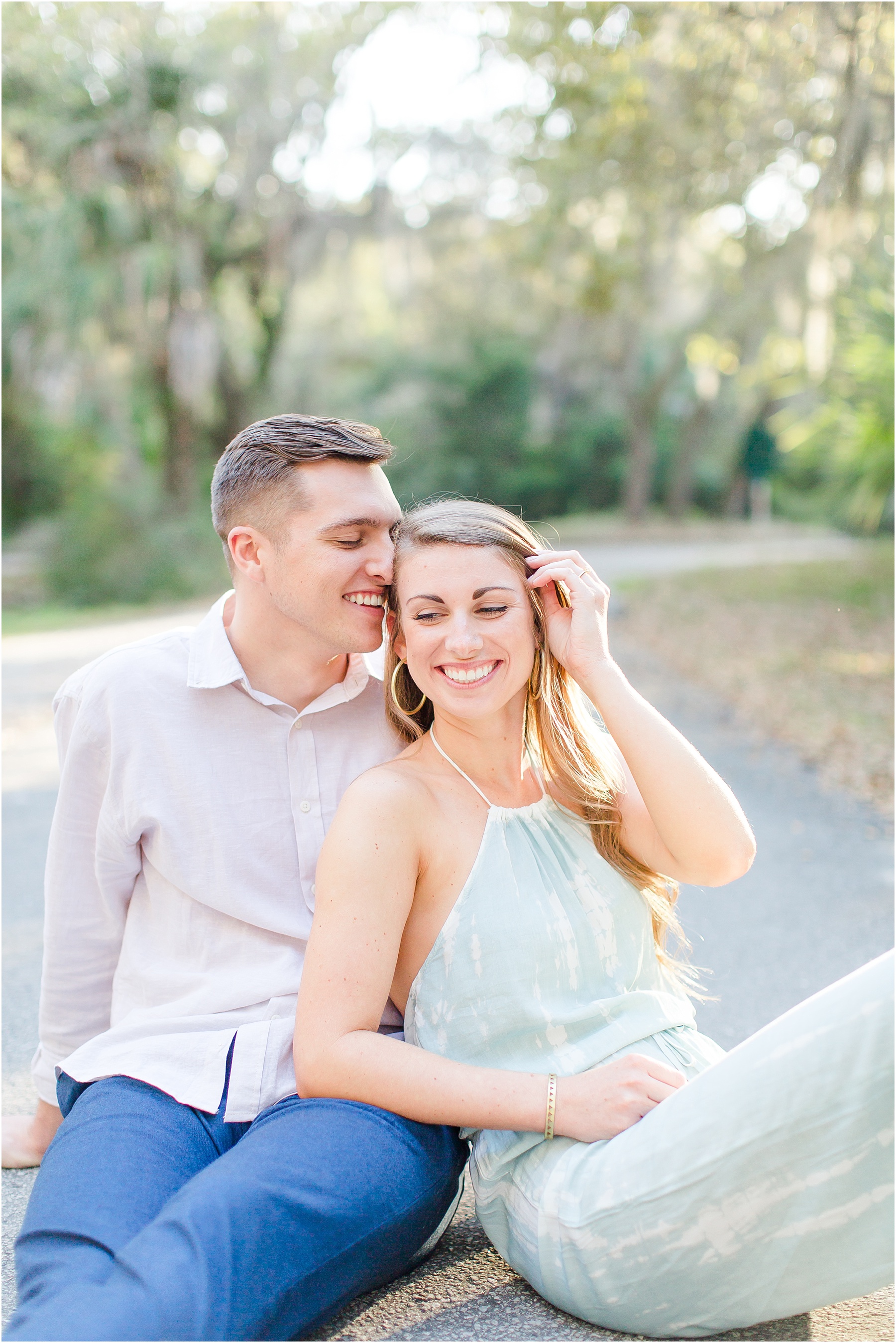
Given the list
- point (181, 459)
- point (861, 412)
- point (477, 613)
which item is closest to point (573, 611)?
point (477, 613)

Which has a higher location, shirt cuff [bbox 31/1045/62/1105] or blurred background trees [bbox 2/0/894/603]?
blurred background trees [bbox 2/0/894/603]

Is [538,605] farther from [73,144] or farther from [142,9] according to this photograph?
[142,9]

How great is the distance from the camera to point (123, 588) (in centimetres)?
1531

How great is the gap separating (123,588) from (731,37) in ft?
32.2

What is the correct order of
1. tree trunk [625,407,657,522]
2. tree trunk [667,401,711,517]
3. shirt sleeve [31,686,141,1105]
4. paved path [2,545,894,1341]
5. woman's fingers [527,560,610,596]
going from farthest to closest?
tree trunk [667,401,711,517] < tree trunk [625,407,657,522] < shirt sleeve [31,686,141,1105] < woman's fingers [527,560,610,596] < paved path [2,545,894,1341]

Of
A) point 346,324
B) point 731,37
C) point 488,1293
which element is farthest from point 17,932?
point 346,324

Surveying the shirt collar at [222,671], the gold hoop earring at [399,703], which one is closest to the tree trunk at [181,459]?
the shirt collar at [222,671]

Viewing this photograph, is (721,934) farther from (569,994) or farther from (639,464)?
(639,464)

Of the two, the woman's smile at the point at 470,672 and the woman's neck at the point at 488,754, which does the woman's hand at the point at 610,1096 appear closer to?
the woman's neck at the point at 488,754

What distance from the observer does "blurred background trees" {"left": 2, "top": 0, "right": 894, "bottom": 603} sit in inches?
407

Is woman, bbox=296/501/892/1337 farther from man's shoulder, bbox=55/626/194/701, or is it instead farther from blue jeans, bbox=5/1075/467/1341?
man's shoulder, bbox=55/626/194/701

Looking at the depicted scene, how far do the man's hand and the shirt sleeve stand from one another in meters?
0.13

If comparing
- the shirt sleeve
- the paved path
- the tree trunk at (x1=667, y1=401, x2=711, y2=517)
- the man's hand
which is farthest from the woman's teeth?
the tree trunk at (x1=667, y1=401, x2=711, y2=517)

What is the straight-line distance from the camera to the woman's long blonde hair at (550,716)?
6.88ft
